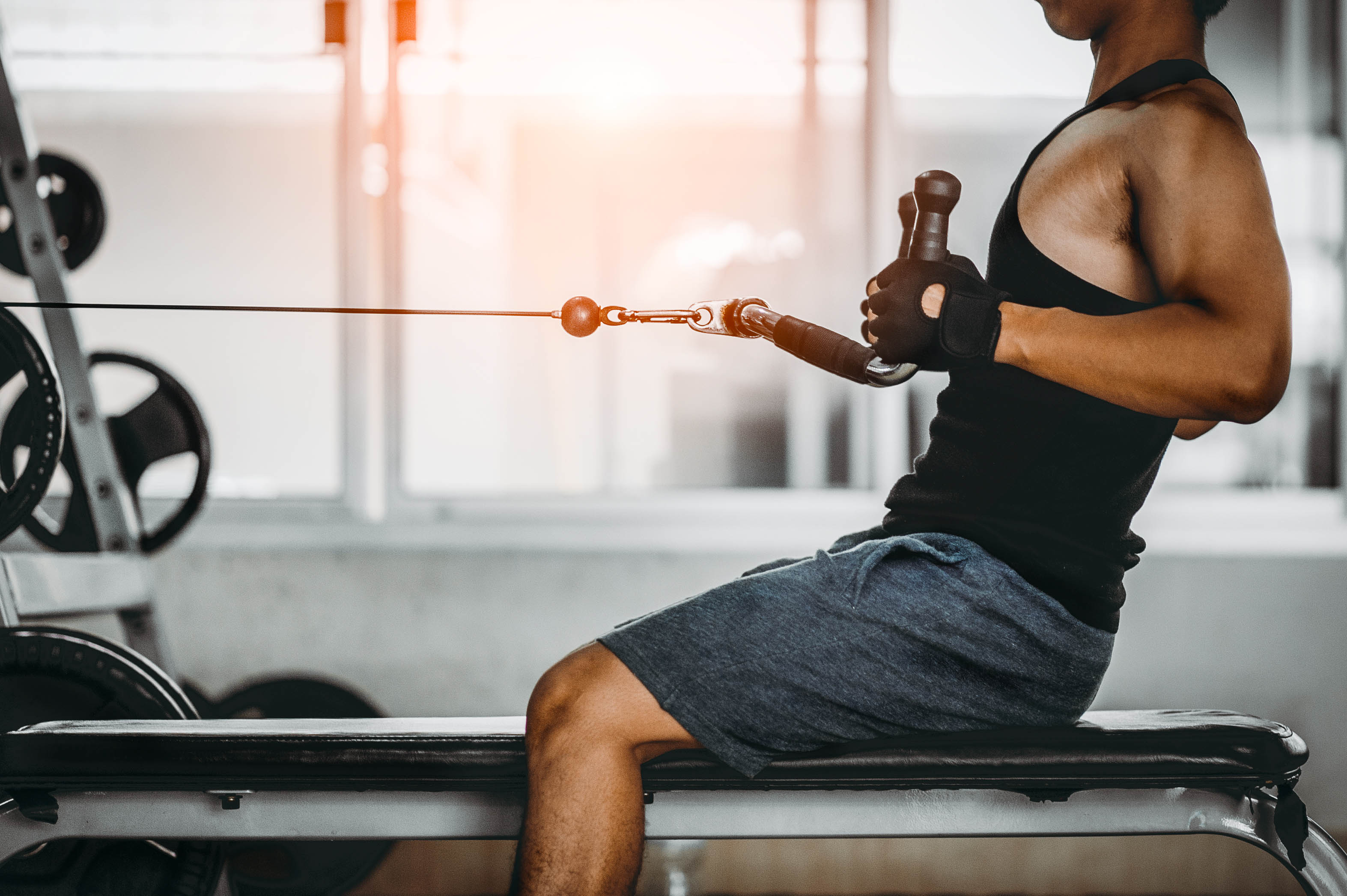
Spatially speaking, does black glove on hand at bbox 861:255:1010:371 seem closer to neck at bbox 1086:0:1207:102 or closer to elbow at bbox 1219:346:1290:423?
elbow at bbox 1219:346:1290:423

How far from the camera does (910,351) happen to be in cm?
87

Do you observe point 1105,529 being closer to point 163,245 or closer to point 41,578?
point 41,578

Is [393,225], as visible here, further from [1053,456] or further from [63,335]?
[1053,456]

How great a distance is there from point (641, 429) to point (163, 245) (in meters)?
1.15

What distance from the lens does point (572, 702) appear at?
2.97 feet

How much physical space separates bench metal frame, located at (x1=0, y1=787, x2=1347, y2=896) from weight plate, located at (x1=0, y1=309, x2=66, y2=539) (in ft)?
1.28

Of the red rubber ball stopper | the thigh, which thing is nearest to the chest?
the red rubber ball stopper

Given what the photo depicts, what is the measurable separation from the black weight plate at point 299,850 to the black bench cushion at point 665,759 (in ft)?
1.87

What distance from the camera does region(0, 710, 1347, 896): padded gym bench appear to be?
974mm

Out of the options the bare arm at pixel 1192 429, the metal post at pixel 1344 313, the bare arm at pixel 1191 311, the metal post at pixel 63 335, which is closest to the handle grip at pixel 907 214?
the bare arm at pixel 1191 311

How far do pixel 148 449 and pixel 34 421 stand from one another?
0.37 m

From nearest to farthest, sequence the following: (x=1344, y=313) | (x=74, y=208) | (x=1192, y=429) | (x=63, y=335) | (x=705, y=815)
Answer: (x=705, y=815) < (x=1192, y=429) < (x=63, y=335) < (x=74, y=208) < (x=1344, y=313)

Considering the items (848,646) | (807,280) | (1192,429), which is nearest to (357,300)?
(807,280)

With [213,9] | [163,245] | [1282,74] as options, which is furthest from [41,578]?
[1282,74]
